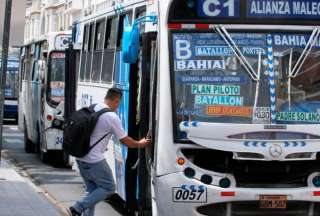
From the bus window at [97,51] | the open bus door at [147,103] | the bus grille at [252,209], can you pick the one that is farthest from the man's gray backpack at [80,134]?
the bus window at [97,51]

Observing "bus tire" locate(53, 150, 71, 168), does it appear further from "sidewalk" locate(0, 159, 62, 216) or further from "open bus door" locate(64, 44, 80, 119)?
"open bus door" locate(64, 44, 80, 119)

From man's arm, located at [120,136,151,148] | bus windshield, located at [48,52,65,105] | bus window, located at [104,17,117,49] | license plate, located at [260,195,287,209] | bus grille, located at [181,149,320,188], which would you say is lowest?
license plate, located at [260,195,287,209]

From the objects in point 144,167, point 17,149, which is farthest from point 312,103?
point 17,149

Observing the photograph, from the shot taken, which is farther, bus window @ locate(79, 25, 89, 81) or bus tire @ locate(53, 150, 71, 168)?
bus tire @ locate(53, 150, 71, 168)

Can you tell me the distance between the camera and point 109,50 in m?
12.6

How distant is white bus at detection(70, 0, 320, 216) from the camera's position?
8.79 meters

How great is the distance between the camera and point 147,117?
32.2ft

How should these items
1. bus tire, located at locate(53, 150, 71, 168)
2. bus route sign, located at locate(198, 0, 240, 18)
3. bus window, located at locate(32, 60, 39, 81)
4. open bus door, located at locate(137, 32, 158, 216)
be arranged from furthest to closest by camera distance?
bus window, located at locate(32, 60, 39, 81) → bus tire, located at locate(53, 150, 71, 168) → open bus door, located at locate(137, 32, 158, 216) → bus route sign, located at locate(198, 0, 240, 18)

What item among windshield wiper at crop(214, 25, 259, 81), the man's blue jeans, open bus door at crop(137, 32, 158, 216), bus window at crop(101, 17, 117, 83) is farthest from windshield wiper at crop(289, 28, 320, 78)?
bus window at crop(101, 17, 117, 83)

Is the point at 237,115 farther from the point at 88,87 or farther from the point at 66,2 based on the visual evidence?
the point at 66,2

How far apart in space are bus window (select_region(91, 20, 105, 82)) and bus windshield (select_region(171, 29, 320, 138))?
449 cm

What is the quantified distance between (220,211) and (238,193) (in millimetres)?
304

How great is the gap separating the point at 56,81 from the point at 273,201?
1186 cm

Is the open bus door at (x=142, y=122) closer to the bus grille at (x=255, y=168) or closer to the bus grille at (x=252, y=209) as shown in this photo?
the bus grille at (x=255, y=168)
